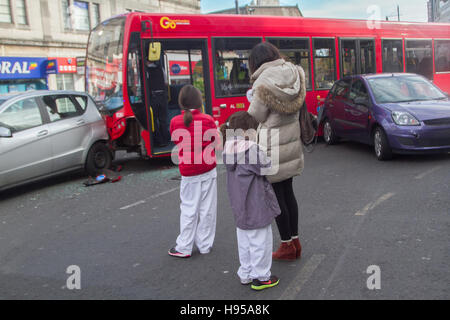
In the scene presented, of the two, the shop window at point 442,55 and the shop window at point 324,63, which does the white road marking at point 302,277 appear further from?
the shop window at point 442,55

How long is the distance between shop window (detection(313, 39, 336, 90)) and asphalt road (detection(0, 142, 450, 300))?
16.1ft

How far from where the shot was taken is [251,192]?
364 cm

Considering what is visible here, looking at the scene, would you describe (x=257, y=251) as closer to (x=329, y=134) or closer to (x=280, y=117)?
(x=280, y=117)

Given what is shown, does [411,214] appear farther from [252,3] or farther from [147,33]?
[252,3]

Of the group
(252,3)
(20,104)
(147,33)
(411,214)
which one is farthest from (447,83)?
(252,3)

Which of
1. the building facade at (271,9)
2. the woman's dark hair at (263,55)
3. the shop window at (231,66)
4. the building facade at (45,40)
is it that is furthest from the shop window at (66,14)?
the building facade at (271,9)

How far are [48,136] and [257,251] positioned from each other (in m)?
5.76

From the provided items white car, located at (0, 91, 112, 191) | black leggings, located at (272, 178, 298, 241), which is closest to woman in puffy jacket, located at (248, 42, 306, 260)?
black leggings, located at (272, 178, 298, 241)

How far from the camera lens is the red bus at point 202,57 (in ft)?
31.2

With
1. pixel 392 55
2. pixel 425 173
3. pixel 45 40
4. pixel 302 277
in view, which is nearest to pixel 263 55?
pixel 302 277

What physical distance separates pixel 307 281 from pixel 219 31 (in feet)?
26.2

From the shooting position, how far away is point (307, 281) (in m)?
3.80

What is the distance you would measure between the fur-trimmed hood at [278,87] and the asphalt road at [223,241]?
1.40 meters

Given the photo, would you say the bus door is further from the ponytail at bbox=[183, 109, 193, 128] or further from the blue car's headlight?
the ponytail at bbox=[183, 109, 193, 128]
